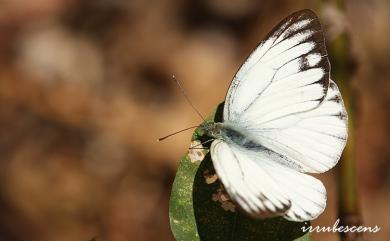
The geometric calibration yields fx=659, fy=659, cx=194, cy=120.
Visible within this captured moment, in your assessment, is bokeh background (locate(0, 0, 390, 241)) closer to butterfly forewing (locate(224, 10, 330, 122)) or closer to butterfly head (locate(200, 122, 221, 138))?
butterfly forewing (locate(224, 10, 330, 122))

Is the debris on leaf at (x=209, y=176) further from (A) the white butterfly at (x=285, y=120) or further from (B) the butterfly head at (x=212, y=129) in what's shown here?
(B) the butterfly head at (x=212, y=129)

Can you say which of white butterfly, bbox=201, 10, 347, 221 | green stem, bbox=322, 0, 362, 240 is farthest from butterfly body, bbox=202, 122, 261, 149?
green stem, bbox=322, 0, 362, 240

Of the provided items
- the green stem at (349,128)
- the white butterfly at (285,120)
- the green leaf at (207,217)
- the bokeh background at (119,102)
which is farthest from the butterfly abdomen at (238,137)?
the bokeh background at (119,102)

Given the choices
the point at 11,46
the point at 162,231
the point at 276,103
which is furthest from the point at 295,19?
the point at 11,46

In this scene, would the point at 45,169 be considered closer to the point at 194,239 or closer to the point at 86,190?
the point at 86,190

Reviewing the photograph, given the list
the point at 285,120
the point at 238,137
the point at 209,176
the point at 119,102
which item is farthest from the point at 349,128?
the point at 119,102

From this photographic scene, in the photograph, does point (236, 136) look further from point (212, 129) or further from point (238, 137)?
point (212, 129)

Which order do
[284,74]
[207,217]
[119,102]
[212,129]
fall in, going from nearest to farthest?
[207,217]
[212,129]
[284,74]
[119,102]
